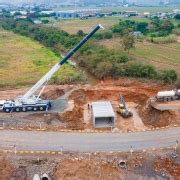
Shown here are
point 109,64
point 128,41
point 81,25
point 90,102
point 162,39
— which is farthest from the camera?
point 81,25

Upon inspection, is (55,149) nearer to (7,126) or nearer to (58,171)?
(58,171)

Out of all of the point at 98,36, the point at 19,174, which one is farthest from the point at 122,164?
the point at 98,36

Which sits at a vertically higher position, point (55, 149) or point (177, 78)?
point (177, 78)

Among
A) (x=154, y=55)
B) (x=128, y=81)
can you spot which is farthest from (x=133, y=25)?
(x=128, y=81)

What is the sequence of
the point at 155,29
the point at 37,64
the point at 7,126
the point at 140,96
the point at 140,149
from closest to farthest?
the point at 140,149, the point at 7,126, the point at 140,96, the point at 37,64, the point at 155,29

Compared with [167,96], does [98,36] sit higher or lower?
higher

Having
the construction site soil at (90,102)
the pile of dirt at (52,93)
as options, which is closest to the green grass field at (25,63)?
the pile of dirt at (52,93)

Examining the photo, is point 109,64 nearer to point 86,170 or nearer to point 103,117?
point 103,117
